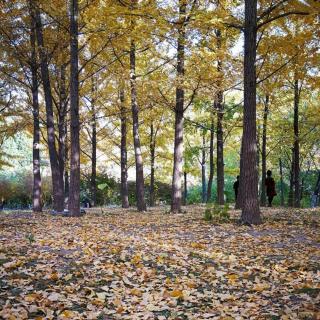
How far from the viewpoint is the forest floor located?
4133 mm

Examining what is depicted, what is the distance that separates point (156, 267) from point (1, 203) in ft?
67.3

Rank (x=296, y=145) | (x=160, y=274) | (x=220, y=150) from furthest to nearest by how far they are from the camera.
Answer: (x=296, y=145), (x=220, y=150), (x=160, y=274)

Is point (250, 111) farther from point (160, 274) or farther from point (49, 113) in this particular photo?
point (49, 113)

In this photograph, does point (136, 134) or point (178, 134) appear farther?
point (136, 134)

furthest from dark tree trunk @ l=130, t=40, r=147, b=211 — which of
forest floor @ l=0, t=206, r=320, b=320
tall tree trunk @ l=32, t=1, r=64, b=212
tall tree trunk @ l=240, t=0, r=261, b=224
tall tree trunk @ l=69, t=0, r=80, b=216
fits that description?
forest floor @ l=0, t=206, r=320, b=320

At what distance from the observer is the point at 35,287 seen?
4633mm

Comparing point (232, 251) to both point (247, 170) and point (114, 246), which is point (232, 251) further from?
point (247, 170)

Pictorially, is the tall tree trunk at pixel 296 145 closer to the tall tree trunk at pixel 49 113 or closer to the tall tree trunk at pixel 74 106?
the tall tree trunk at pixel 74 106

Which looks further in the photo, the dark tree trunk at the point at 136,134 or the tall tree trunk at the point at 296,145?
the tall tree trunk at the point at 296,145

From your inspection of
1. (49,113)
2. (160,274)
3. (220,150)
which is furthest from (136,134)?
(160,274)

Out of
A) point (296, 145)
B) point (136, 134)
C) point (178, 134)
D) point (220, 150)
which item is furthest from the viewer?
point (296, 145)

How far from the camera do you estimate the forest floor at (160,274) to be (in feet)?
13.6

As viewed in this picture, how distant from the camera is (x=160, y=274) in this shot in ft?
18.0

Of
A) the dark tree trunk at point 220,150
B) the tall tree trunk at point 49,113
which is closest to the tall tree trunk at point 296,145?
the dark tree trunk at point 220,150
